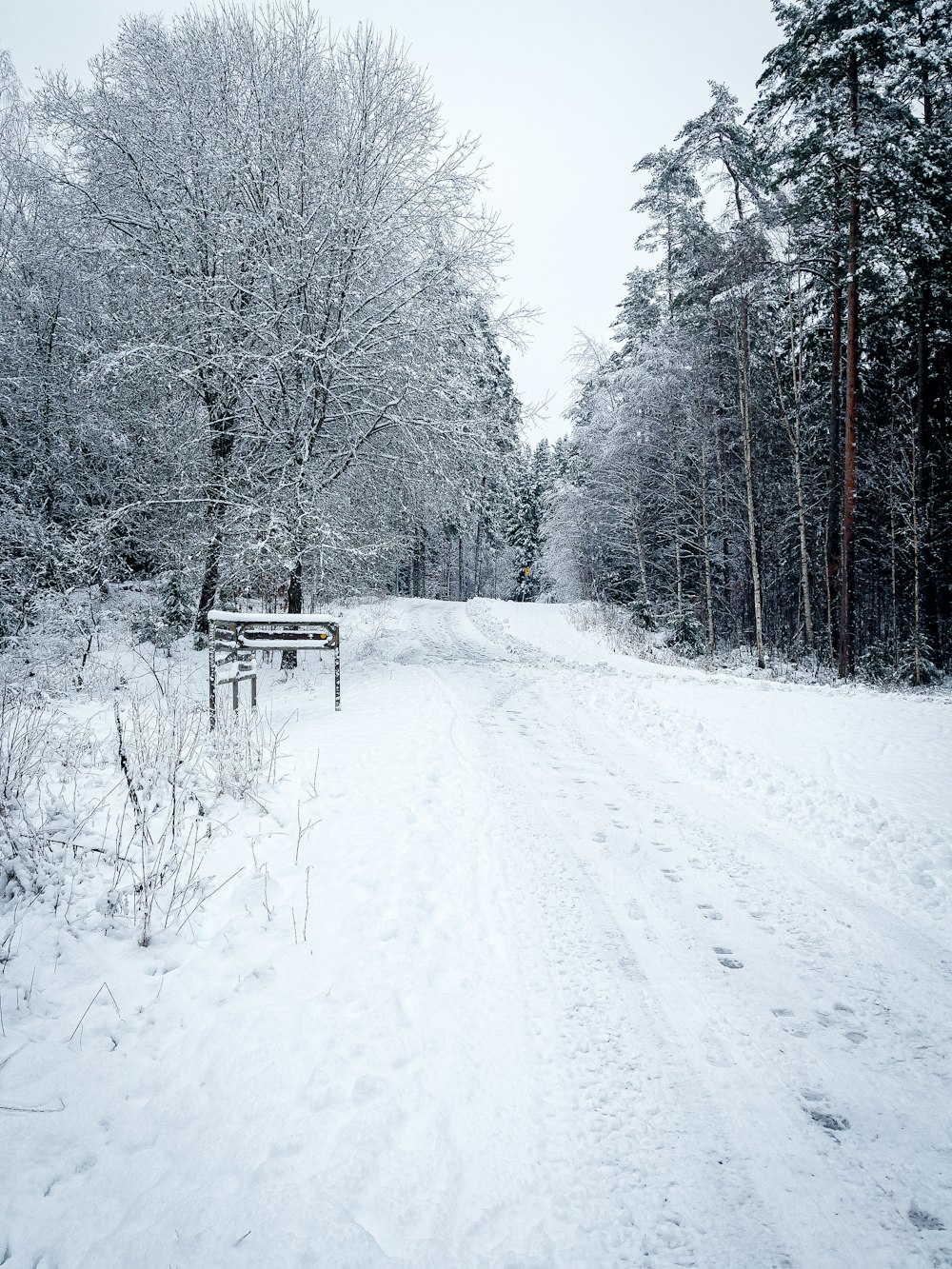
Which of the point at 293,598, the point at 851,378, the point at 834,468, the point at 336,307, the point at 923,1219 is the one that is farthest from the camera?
the point at 834,468

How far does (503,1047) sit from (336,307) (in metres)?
11.9

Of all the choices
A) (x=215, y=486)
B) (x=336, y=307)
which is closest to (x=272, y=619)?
(x=215, y=486)

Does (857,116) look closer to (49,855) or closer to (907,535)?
(907,535)

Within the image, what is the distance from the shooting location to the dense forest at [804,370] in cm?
1341

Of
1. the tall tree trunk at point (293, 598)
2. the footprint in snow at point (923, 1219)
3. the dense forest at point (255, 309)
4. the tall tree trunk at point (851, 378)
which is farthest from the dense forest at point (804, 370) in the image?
the footprint in snow at point (923, 1219)

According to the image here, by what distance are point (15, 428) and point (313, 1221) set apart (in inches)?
628

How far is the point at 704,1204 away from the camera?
82.9 inches

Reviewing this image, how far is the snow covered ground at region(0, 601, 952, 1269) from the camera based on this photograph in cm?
195

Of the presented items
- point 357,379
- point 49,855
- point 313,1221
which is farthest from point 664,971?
point 357,379

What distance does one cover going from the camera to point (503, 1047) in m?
2.77

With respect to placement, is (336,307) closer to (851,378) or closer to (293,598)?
(293,598)

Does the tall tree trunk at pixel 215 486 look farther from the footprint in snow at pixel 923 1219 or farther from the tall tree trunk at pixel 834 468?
the tall tree trunk at pixel 834 468

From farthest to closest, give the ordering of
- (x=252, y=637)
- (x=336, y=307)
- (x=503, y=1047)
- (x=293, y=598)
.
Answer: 1. (x=293, y=598)
2. (x=336, y=307)
3. (x=252, y=637)
4. (x=503, y=1047)

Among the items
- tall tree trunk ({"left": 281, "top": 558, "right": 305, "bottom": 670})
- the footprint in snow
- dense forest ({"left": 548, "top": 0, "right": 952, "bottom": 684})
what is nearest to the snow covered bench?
tall tree trunk ({"left": 281, "top": 558, "right": 305, "bottom": 670})
